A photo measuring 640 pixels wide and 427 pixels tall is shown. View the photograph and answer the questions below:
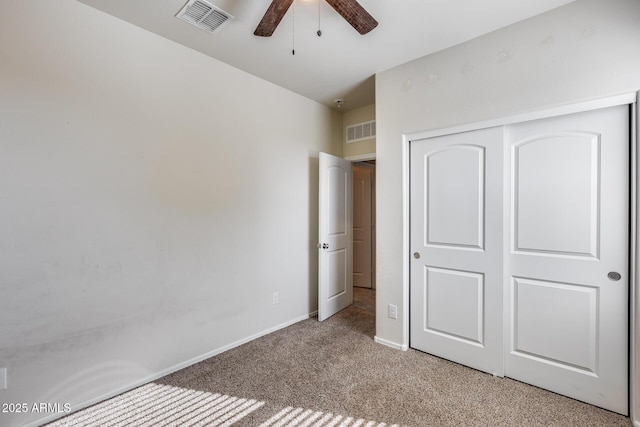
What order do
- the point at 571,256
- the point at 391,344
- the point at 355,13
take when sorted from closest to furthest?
the point at 355,13 < the point at 571,256 < the point at 391,344

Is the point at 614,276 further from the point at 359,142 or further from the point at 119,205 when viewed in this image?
the point at 119,205

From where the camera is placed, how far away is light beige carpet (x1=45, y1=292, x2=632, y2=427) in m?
1.73

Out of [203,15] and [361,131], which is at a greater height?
[203,15]

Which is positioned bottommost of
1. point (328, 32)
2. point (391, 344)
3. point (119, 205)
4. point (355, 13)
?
point (391, 344)

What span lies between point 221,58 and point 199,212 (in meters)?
1.39

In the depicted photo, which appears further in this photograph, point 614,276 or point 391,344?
point 391,344

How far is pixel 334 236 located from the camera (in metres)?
3.49

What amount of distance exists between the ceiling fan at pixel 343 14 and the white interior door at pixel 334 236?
1.61 meters

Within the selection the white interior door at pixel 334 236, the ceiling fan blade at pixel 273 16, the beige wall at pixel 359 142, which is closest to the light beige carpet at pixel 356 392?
the white interior door at pixel 334 236

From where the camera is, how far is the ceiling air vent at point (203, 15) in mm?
1869

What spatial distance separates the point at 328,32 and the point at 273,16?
63 cm

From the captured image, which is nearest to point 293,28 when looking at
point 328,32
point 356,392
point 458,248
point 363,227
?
point 328,32

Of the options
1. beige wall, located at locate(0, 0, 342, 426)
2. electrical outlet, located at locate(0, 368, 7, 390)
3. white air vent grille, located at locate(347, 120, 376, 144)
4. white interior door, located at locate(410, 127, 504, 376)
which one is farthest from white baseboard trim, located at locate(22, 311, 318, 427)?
white air vent grille, located at locate(347, 120, 376, 144)

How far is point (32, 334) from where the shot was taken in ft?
5.49
